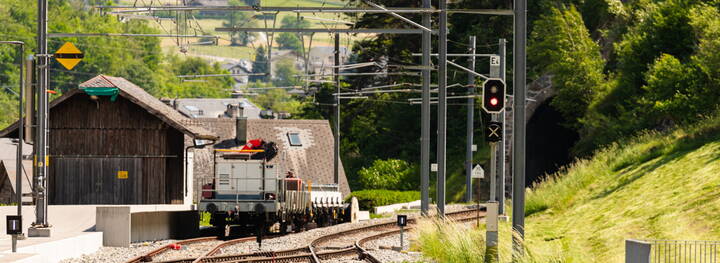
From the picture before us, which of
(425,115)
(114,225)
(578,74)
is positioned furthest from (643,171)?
(578,74)

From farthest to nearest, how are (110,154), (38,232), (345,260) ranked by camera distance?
(110,154) < (38,232) < (345,260)

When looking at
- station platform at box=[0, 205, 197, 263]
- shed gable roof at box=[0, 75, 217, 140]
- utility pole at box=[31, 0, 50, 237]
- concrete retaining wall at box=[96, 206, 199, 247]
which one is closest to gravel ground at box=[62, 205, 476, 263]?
station platform at box=[0, 205, 197, 263]

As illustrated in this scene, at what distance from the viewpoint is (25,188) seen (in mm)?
65125

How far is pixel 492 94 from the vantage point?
72.9 feet

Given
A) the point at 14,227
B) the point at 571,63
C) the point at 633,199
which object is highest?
the point at 571,63

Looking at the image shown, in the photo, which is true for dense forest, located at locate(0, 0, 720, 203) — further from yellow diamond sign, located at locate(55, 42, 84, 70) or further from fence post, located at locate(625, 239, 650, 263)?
fence post, located at locate(625, 239, 650, 263)

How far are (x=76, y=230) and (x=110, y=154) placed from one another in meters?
14.8

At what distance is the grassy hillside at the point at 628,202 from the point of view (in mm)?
24875

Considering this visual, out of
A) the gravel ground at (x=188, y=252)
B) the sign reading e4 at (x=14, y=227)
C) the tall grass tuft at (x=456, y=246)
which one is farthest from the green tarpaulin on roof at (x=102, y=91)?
the sign reading e4 at (x=14, y=227)

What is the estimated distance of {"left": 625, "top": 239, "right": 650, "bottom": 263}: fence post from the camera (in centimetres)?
1661

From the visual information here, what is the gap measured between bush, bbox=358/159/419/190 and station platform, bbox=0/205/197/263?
3697cm

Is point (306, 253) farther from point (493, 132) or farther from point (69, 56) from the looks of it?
point (69, 56)

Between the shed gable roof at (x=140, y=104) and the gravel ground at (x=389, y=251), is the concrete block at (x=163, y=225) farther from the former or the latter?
the gravel ground at (x=389, y=251)

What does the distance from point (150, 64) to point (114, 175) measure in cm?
14655
